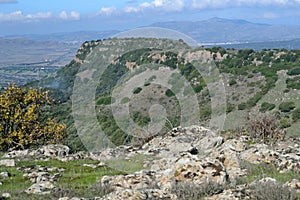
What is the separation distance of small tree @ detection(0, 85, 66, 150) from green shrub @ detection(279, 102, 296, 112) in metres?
40.1

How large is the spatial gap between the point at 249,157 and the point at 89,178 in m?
5.26

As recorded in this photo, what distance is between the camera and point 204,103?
69.5 metres

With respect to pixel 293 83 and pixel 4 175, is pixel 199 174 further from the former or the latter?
pixel 293 83

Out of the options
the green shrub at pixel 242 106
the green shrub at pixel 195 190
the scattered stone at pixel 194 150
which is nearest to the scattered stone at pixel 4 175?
the scattered stone at pixel 194 150

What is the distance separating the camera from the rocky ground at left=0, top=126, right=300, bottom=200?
299 inches

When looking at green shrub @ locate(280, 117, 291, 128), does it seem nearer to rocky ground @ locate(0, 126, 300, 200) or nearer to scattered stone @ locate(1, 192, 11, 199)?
rocky ground @ locate(0, 126, 300, 200)

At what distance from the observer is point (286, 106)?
5941cm

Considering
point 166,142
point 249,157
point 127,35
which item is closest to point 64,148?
point 166,142

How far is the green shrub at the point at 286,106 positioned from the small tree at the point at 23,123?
1578 inches

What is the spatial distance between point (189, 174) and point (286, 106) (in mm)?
53865

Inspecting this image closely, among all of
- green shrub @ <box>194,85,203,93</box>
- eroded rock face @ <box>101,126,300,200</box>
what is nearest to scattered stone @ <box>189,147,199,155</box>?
eroded rock face @ <box>101,126,300,200</box>

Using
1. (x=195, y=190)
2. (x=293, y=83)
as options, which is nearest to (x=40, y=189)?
(x=195, y=190)

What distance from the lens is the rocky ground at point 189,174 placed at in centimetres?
761

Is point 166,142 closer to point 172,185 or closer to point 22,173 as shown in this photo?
point 22,173
